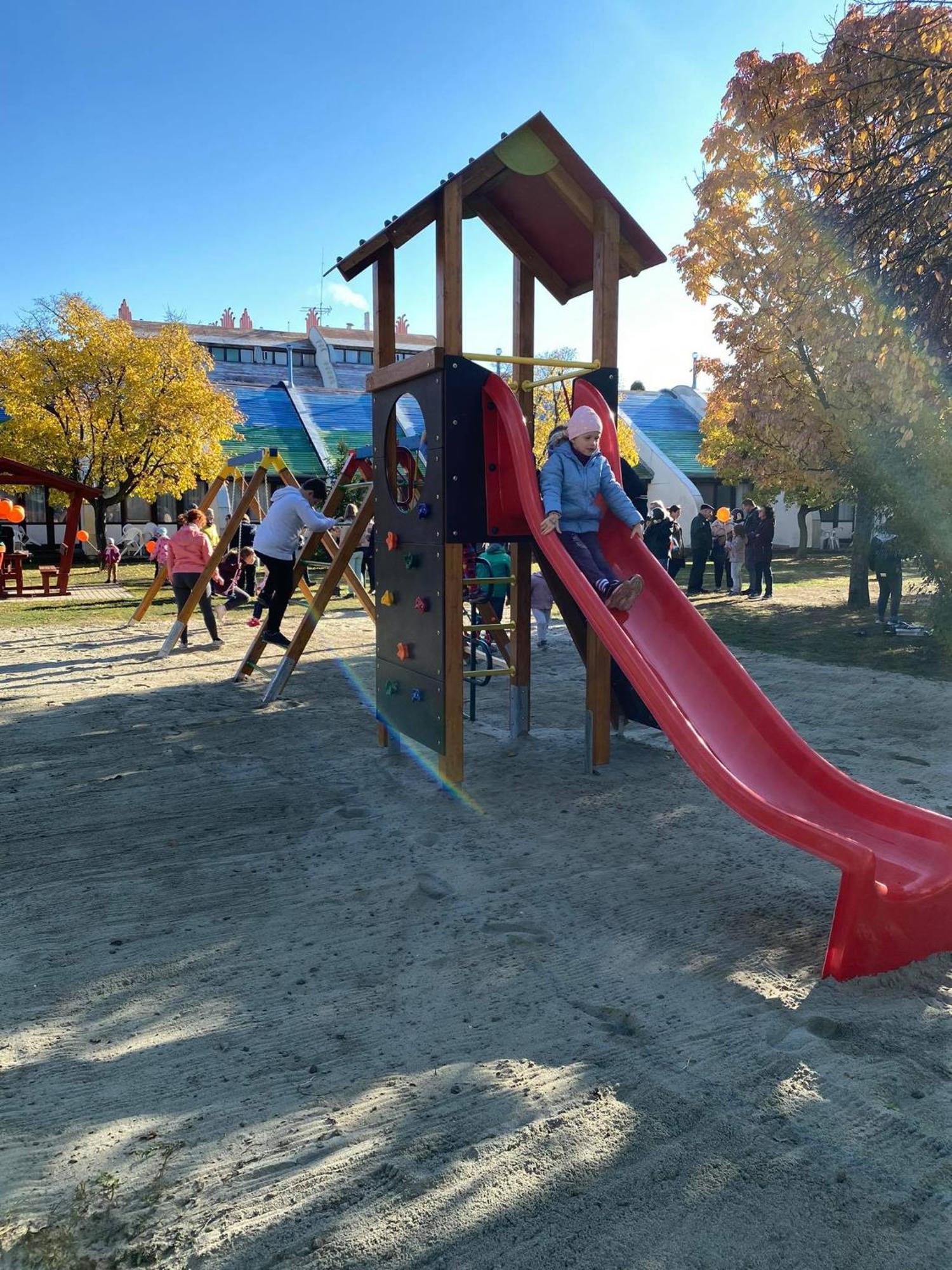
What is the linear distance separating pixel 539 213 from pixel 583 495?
7.90 feet

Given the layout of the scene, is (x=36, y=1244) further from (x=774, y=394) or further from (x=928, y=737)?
(x=774, y=394)

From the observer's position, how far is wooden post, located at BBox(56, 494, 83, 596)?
1828cm

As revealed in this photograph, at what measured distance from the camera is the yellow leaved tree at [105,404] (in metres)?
23.6

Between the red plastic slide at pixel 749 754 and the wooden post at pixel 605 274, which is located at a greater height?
the wooden post at pixel 605 274

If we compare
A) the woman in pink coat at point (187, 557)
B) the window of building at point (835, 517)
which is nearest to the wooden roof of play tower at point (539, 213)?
the woman in pink coat at point (187, 557)

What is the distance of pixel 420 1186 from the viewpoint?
7.58ft

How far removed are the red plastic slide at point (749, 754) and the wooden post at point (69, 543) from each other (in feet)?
49.1

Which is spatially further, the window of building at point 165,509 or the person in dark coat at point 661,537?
the window of building at point 165,509

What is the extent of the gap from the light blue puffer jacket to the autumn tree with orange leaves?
213 inches

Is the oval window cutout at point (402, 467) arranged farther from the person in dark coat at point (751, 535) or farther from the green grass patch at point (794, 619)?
the person in dark coat at point (751, 535)

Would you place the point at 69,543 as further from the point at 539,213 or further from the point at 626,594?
the point at 626,594

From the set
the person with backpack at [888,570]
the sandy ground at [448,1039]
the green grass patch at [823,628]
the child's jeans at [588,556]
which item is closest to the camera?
the sandy ground at [448,1039]

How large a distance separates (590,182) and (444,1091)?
17.9 ft

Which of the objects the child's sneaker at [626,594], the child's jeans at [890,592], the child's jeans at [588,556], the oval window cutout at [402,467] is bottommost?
the child's jeans at [890,592]
